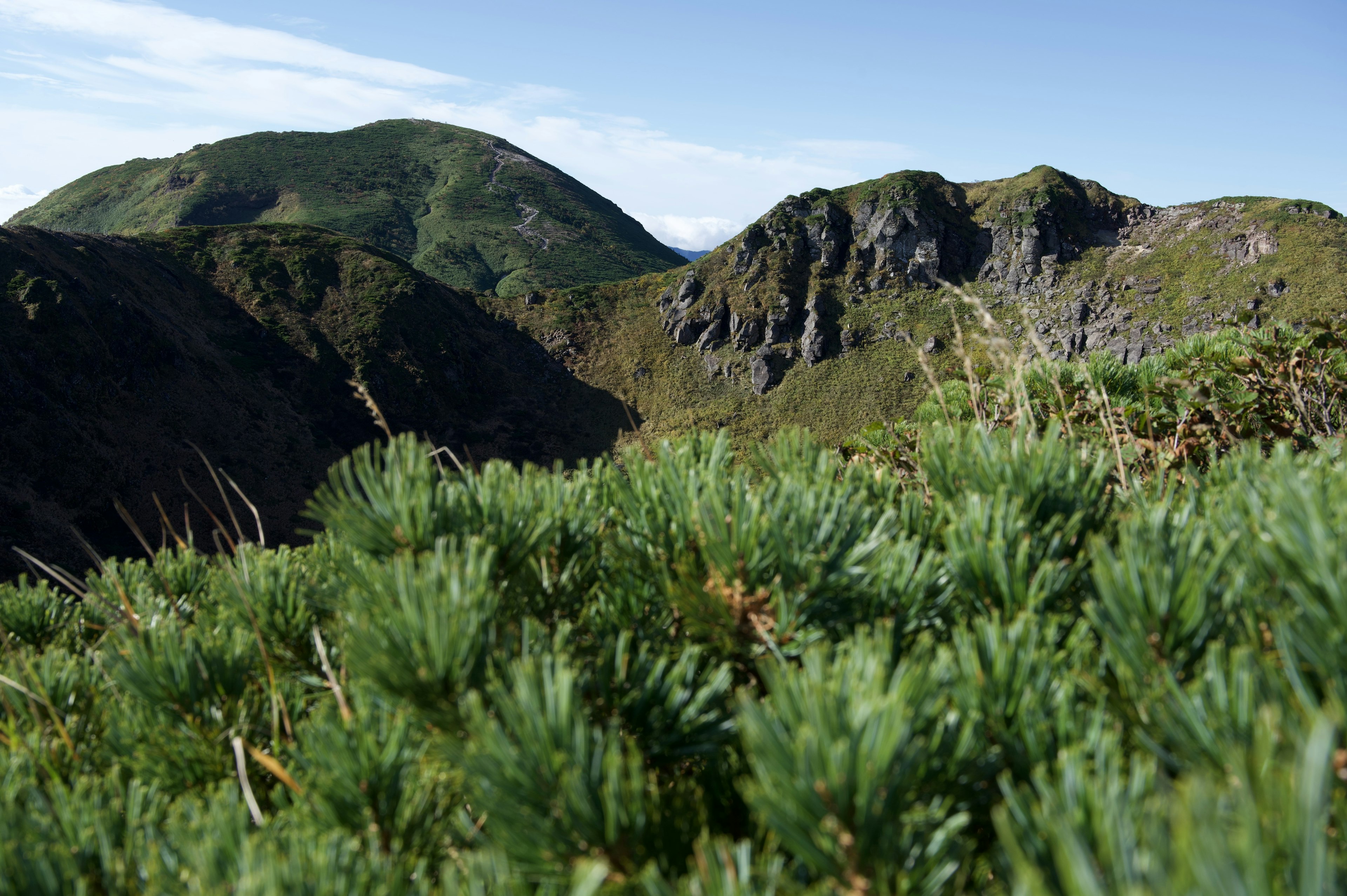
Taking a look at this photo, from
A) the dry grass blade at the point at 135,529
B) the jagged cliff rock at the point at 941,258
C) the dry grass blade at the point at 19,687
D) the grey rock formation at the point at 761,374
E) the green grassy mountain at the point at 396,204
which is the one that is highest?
the green grassy mountain at the point at 396,204

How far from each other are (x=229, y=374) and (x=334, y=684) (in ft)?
160

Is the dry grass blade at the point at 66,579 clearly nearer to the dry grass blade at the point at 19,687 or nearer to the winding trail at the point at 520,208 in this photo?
the dry grass blade at the point at 19,687

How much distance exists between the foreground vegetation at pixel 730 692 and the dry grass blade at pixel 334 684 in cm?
3

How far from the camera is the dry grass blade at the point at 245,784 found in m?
1.27

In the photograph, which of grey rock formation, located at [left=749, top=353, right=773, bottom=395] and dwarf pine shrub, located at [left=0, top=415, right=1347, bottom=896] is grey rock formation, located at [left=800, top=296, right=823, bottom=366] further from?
dwarf pine shrub, located at [left=0, top=415, right=1347, bottom=896]

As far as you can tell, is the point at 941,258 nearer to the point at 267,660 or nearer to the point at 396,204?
the point at 267,660

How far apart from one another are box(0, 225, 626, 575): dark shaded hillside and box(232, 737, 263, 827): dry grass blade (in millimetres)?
30312

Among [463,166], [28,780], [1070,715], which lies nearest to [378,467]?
[28,780]

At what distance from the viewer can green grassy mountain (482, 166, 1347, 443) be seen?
161ft

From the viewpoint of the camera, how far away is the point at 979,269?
57906 mm

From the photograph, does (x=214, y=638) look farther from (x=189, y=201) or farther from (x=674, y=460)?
(x=189, y=201)

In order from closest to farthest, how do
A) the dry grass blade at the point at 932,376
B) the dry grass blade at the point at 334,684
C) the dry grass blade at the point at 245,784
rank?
the dry grass blade at the point at 245,784 → the dry grass blade at the point at 334,684 → the dry grass blade at the point at 932,376

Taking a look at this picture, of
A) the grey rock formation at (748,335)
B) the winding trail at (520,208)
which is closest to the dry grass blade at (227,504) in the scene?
the grey rock formation at (748,335)

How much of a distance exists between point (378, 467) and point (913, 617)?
1.38 meters
